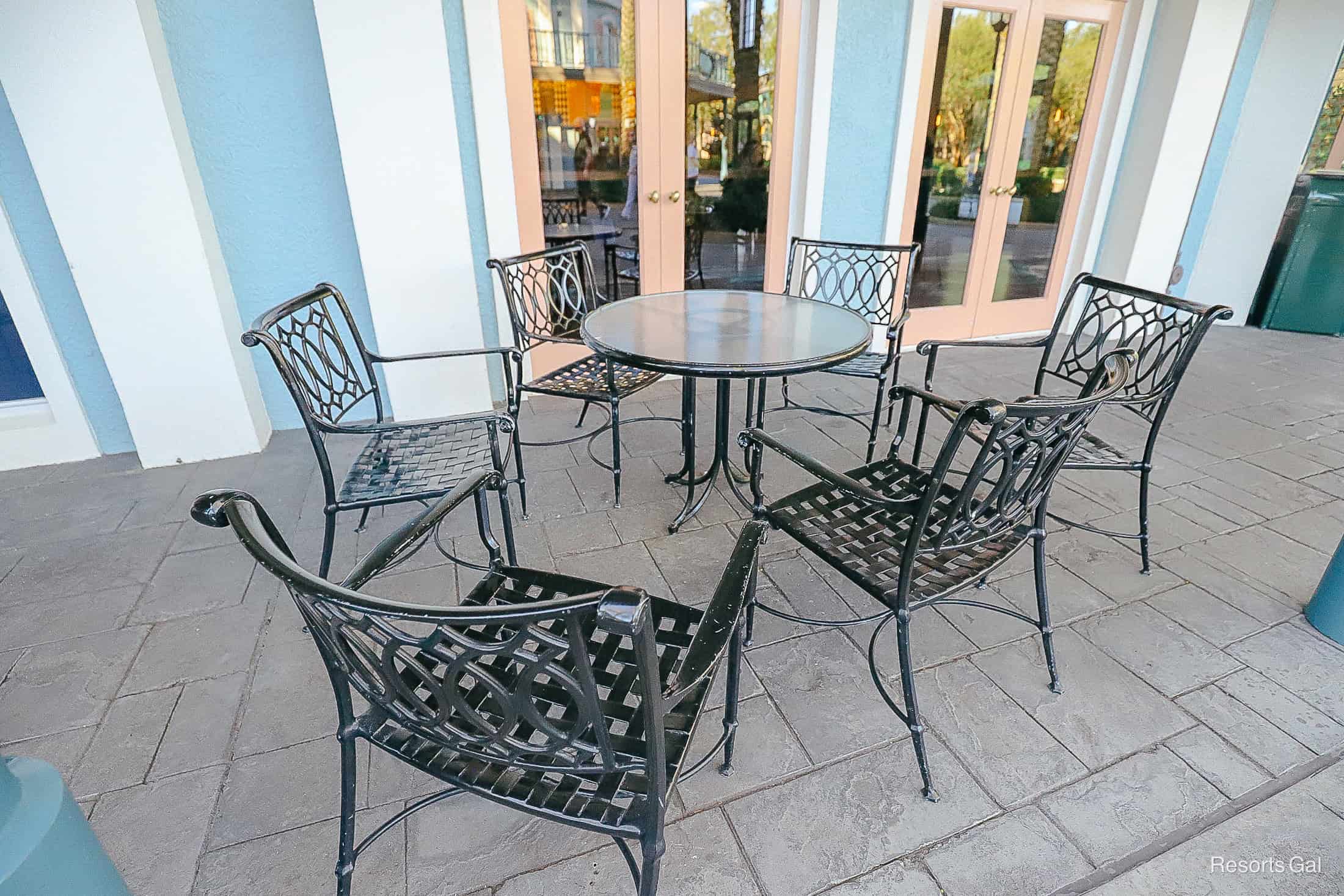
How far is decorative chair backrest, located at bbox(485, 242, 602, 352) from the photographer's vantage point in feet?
8.60

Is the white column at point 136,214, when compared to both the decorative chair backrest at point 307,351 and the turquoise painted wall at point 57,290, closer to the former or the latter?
the turquoise painted wall at point 57,290

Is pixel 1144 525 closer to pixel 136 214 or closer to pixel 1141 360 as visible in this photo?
pixel 1141 360

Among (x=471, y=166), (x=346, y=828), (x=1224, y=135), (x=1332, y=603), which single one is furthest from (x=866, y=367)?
(x=1224, y=135)

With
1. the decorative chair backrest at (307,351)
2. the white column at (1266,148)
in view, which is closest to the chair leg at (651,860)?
the decorative chair backrest at (307,351)

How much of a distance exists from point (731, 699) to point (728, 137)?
10.2 feet

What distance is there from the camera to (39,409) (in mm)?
2867

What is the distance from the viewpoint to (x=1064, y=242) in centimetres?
450

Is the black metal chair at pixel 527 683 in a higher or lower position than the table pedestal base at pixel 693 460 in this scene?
higher

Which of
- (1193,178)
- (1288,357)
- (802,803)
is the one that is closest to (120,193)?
(802,803)

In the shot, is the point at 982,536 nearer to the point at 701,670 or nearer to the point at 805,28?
the point at 701,670

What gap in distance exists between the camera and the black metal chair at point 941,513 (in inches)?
47.1

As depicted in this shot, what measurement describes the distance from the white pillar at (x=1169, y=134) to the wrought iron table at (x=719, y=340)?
308cm

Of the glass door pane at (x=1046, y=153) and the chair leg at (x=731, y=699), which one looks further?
the glass door pane at (x=1046, y=153)

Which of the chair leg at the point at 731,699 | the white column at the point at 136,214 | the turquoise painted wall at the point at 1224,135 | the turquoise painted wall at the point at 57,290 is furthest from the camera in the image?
the turquoise painted wall at the point at 1224,135
